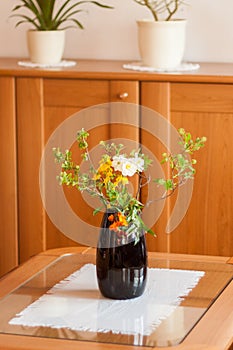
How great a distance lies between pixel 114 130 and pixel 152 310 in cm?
146

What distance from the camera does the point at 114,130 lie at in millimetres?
3787

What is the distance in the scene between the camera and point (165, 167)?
3715 millimetres

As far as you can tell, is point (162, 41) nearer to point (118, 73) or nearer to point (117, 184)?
point (118, 73)

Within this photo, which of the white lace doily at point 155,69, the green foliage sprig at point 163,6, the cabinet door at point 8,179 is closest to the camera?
the white lace doily at point 155,69

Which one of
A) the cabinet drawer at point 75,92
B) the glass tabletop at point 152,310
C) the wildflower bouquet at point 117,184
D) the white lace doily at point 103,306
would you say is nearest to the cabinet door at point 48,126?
the cabinet drawer at point 75,92

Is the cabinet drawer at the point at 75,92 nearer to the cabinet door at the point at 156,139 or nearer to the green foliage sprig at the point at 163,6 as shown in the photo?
the cabinet door at the point at 156,139

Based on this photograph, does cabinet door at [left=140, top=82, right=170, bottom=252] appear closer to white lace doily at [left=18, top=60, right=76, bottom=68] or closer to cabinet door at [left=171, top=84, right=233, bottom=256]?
cabinet door at [left=171, top=84, right=233, bottom=256]

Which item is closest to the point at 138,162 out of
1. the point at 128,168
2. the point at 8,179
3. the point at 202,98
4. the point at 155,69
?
the point at 128,168

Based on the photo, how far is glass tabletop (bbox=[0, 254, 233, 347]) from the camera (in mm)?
2254

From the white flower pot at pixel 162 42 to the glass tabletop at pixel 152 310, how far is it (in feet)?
3.78

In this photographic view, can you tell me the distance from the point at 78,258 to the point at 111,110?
3.41ft

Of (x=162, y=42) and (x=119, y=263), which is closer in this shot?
(x=119, y=263)

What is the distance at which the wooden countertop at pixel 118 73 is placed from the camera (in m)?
3.62

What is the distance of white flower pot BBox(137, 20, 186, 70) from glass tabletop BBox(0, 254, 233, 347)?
115 cm
